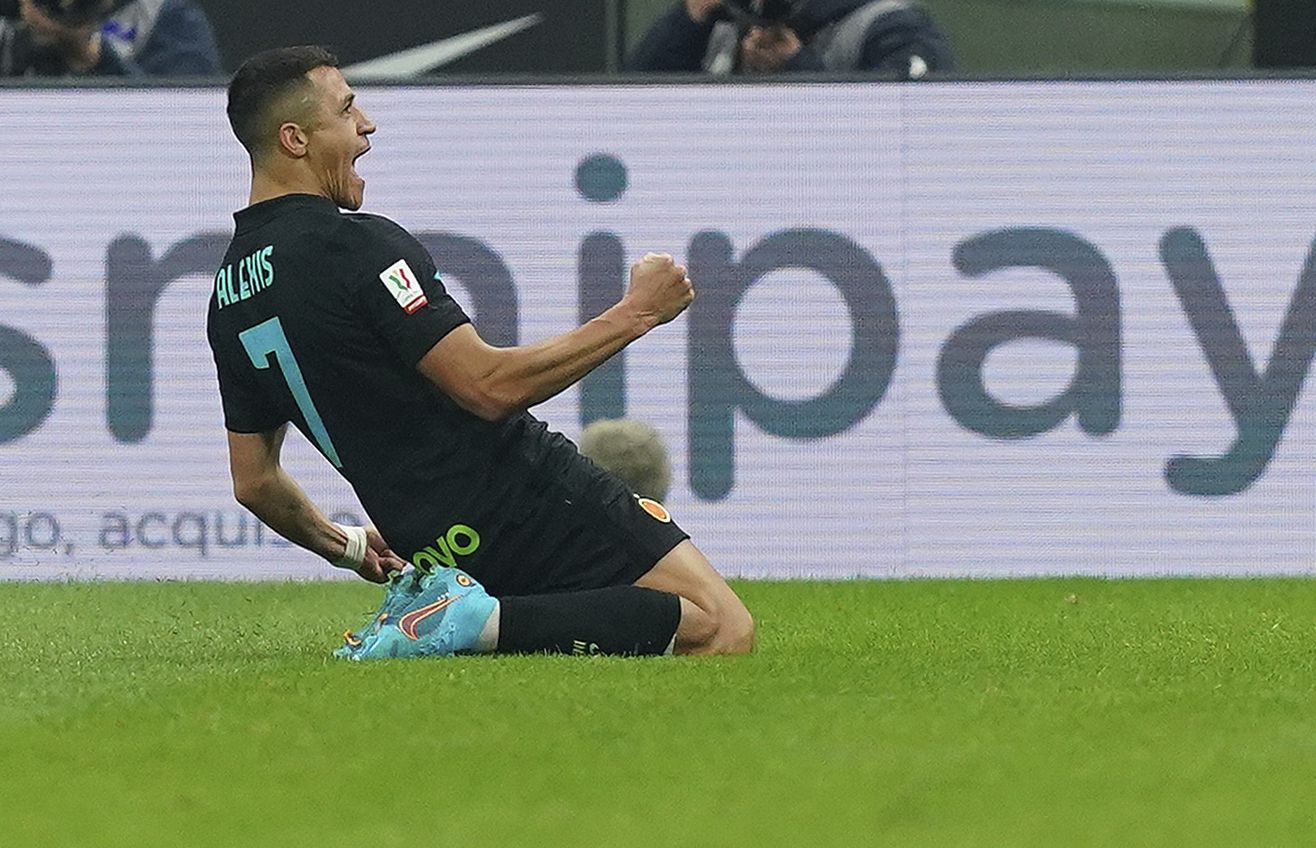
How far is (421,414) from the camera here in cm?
641

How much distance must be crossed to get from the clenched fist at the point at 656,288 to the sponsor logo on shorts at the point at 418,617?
0.85m

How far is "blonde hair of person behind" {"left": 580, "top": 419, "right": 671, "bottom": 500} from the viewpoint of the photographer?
32.3 feet

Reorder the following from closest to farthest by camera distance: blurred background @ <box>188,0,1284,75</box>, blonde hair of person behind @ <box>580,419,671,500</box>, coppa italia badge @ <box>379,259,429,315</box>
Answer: coppa italia badge @ <box>379,259,429,315</box>
blonde hair of person behind @ <box>580,419,671,500</box>
blurred background @ <box>188,0,1284,75</box>

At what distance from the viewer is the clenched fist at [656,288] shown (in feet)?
20.0

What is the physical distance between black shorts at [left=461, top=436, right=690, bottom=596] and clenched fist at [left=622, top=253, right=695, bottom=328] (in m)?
0.61

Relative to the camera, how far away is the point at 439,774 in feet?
14.7

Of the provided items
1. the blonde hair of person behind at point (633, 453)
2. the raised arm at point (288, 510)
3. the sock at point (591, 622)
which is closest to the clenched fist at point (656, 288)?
the sock at point (591, 622)

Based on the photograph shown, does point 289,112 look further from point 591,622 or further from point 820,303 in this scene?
point 820,303

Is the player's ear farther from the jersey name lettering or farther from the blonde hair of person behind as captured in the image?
the blonde hair of person behind

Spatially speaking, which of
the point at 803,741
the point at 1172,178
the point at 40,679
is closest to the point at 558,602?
the point at 40,679

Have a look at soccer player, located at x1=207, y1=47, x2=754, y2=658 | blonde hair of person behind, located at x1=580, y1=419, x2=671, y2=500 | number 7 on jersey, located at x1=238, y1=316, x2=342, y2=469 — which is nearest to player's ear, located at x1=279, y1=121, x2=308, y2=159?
soccer player, located at x1=207, y1=47, x2=754, y2=658

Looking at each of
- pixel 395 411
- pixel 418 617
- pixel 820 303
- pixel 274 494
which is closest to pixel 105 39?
pixel 820 303

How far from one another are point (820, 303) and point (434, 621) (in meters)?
3.96

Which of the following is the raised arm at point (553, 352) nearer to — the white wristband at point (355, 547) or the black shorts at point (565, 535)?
the black shorts at point (565, 535)
